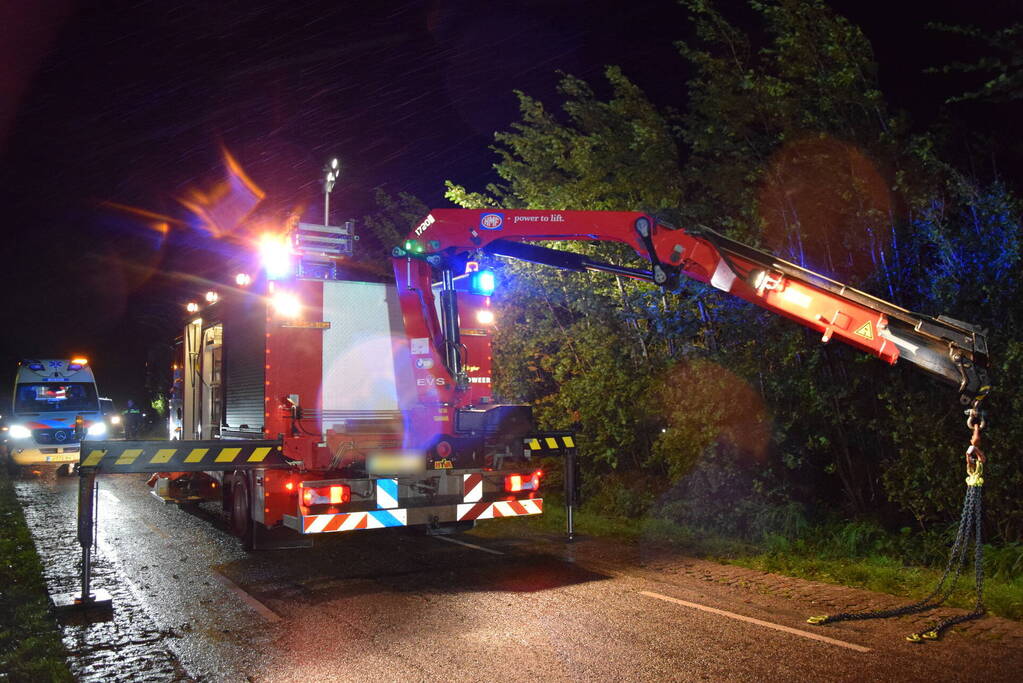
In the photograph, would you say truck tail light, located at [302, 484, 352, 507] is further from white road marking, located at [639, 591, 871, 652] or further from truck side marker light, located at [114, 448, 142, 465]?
white road marking, located at [639, 591, 871, 652]

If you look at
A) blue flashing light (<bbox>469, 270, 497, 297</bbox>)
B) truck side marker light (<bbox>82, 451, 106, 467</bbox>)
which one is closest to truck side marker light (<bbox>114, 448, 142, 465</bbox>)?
truck side marker light (<bbox>82, 451, 106, 467</bbox>)

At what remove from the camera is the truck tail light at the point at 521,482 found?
9133mm

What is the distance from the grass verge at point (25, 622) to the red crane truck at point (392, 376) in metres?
1.27

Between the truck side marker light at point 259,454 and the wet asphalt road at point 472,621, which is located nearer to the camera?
the wet asphalt road at point 472,621

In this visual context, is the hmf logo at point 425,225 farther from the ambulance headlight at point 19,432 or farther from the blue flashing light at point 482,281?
the ambulance headlight at point 19,432

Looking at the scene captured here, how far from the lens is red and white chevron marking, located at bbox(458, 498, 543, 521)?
8742 millimetres

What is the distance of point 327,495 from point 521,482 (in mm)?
2221

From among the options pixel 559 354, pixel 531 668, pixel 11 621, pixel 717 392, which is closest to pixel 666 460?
pixel 717 392

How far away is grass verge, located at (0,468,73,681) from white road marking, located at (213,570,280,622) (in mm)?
1454

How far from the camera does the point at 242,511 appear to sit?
961cm

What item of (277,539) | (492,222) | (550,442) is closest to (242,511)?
(277,539)

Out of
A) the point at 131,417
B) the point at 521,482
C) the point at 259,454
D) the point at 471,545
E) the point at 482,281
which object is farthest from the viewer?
the point at 131,417

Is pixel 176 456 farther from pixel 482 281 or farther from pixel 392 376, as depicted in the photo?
pixel 482 281

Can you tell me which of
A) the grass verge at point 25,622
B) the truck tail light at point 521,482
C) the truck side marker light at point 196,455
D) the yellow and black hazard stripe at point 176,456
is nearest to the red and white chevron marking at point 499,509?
the truck tail light at point 521,482
